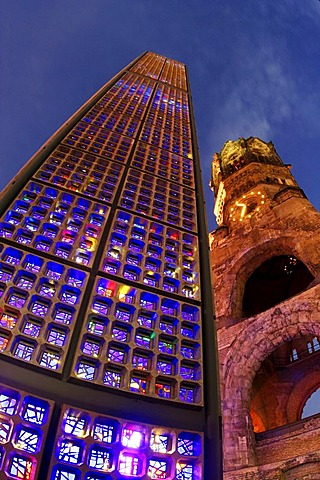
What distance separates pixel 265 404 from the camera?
1925cm

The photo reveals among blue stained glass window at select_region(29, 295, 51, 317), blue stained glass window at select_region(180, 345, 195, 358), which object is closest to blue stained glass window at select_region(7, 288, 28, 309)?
blue stained glass window at select_region(29, 295, 51, 317)

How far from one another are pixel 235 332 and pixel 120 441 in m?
11.9

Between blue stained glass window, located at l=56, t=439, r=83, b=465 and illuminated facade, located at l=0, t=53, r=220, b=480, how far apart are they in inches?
0.7

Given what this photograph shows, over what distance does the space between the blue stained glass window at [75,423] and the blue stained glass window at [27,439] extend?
385 millimetres

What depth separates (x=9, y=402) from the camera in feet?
18.7

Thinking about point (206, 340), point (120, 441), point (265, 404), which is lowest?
point (120, 441)

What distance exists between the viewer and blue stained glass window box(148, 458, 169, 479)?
5698 millimetres

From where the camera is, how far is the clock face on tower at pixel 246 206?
24109 millimetres

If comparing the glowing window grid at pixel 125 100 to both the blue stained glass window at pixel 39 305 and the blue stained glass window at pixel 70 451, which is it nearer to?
the blue stained glass window at pixel 39 305

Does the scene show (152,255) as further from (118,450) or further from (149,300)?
(118,450)

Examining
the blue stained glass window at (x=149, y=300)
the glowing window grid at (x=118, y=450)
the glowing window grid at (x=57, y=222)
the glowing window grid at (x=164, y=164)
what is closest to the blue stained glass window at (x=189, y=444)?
the glowing window grid at (x=118, y=450)

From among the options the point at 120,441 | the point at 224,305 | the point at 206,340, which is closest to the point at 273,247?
the point at 224,305

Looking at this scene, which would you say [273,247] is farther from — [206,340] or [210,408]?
[210,408]

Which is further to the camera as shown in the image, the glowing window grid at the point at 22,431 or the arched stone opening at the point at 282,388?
the arched stone opening at the point at 282,388
